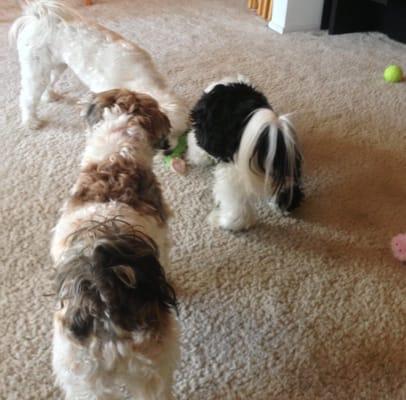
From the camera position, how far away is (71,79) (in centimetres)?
231

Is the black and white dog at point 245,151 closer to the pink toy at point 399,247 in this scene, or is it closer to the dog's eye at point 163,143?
the dog's eye at point 163,143

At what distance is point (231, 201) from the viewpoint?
5.00 ft

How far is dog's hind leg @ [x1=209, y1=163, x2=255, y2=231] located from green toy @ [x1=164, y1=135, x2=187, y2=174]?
25 cm

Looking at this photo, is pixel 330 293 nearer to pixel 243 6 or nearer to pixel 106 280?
pixel 106 280

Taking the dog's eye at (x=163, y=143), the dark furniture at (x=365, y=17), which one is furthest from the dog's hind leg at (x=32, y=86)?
the dark furniture at (x=365, y=17)

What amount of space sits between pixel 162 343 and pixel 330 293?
0.70m

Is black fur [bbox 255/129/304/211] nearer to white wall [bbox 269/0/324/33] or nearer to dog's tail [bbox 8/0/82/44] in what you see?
dog's tail [bbox 8/0/82/44]

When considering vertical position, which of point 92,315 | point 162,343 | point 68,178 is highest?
point 92,315

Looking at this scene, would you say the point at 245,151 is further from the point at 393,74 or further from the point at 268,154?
the point at 393,74

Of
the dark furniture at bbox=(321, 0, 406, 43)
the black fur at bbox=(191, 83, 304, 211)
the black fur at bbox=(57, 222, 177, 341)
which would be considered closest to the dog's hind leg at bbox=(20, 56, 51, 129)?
the black fur at bbox=(191, 83, 304, 211)

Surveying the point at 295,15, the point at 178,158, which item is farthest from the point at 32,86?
the point at 295,15

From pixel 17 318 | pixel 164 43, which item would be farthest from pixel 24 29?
pixel 17 318

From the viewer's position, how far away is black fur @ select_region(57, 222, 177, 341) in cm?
75

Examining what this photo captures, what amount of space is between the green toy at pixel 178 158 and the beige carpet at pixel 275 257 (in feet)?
0.12
